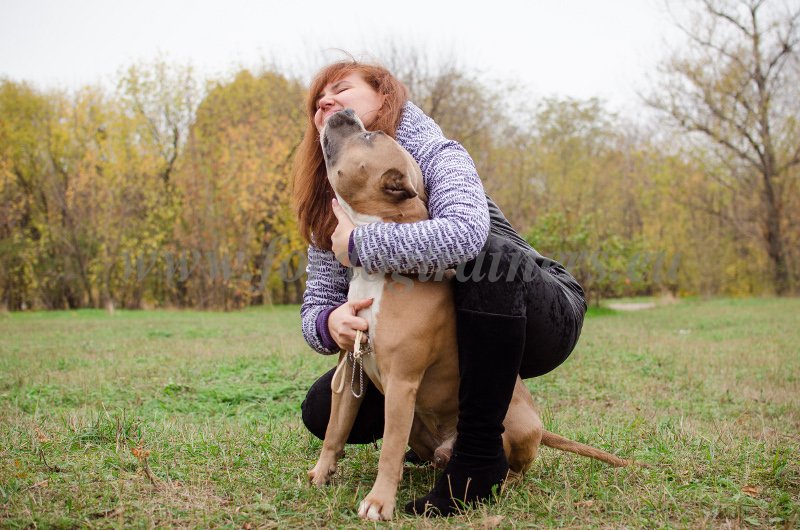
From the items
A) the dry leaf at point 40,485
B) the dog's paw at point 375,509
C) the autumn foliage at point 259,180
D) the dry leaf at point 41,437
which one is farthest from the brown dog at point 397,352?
the autumn foliage at point 259,180

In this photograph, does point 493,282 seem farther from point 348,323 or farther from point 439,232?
point 348,323

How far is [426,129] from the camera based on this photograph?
2.57 m

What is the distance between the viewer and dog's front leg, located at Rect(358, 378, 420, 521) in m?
2.05

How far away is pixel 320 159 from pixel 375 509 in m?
1.37

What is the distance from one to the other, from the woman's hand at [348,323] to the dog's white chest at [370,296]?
18mm

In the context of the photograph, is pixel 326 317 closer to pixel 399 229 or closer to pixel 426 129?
pixel 399 229

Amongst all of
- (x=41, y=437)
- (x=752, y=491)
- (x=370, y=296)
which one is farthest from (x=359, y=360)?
(x=41, y=437)

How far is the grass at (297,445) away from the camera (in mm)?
2051

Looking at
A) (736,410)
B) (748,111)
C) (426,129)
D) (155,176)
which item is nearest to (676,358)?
(736,410)

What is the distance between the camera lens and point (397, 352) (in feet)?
6.85

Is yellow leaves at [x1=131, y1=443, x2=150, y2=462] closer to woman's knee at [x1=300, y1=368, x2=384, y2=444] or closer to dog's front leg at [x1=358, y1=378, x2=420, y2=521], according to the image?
woman's knee at [x1=300, y1=368, x2=384, y2=444]

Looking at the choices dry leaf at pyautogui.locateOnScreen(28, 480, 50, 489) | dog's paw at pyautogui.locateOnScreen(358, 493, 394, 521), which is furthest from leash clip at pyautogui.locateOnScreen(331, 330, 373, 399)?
dry leaf at pyautogui.locateOnScreen(28, 480, 50, 489)

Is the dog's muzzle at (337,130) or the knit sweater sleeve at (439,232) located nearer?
the knit sweater sleeve at (439,232)

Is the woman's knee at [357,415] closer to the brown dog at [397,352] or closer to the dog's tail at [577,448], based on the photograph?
the brown dog at [397,352]
